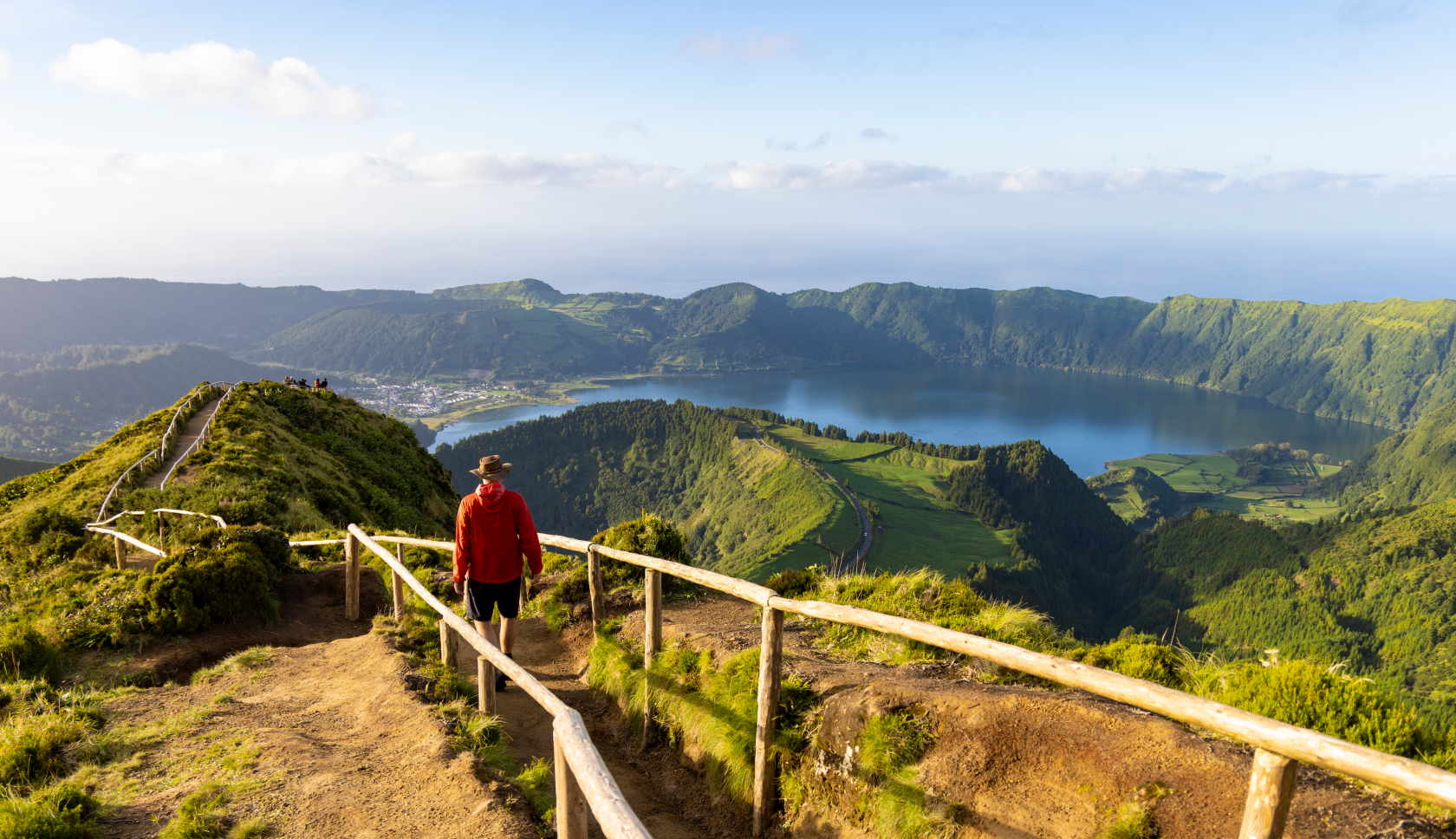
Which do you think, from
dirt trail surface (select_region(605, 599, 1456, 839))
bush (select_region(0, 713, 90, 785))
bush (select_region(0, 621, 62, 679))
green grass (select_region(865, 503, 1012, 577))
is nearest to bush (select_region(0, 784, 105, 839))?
bush (select_region(0, 713, 90, 785))

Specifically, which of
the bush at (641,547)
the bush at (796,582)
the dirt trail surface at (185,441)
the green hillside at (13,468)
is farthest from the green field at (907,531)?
the green hillside at (13,468)

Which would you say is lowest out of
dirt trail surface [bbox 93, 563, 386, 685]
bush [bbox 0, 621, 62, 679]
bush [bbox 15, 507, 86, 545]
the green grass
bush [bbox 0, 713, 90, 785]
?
the green grass

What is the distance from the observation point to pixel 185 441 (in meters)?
32.1

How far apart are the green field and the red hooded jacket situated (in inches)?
4288

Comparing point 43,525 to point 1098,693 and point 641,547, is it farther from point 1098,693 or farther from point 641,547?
point 1098,693

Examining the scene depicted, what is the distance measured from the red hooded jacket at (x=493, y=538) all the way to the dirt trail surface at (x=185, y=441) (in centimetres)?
2242

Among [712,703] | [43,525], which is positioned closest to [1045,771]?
[712,703]

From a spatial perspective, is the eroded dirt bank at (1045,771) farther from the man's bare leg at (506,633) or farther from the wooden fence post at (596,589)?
the wooden fence post at (596,589)

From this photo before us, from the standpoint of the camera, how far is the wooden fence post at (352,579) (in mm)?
12969

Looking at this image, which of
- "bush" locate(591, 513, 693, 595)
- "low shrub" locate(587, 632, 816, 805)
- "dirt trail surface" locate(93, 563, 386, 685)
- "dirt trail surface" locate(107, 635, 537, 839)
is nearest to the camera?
"dirt trail surface" locate(107, 635, 537, 839)

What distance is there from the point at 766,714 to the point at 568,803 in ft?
9.70

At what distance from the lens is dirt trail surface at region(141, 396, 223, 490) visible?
86.6ft

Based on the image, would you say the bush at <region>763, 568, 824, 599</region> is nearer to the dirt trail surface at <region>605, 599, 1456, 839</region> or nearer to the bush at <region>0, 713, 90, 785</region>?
the dirt trail surface at <region>605, 599, 1456, 839</region>

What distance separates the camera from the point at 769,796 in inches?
281
